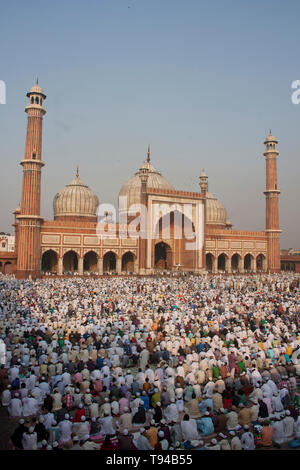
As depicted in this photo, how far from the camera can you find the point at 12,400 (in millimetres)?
7000

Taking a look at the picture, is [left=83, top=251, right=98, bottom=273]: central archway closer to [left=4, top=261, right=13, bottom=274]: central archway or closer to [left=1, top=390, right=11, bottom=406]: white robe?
[left=4, top=261, right=13, bottom=274]: central archway

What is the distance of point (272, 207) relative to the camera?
43188 mm

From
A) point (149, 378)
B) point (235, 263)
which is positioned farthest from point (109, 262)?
point (149, 378)

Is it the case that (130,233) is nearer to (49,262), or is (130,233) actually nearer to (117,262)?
(117,262)

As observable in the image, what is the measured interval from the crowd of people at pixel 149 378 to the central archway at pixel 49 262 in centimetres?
1904

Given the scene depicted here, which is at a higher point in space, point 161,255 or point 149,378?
point 161,255

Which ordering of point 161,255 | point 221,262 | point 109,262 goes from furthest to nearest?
point 221,262
point 161,255
point 109,262

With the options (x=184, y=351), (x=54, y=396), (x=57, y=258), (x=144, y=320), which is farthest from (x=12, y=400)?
(x=57, y=258)

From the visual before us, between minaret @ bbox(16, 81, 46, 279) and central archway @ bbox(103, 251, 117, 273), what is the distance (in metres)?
7.96

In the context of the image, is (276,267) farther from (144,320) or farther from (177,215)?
(144,320)

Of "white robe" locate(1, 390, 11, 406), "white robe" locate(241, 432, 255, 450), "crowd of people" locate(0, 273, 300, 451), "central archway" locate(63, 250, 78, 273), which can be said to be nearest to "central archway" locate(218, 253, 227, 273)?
"central archway" locate(63, 250, 78, 273)

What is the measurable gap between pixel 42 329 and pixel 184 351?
4.71 metres

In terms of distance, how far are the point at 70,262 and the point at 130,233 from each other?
636cm

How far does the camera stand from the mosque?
105 feet
